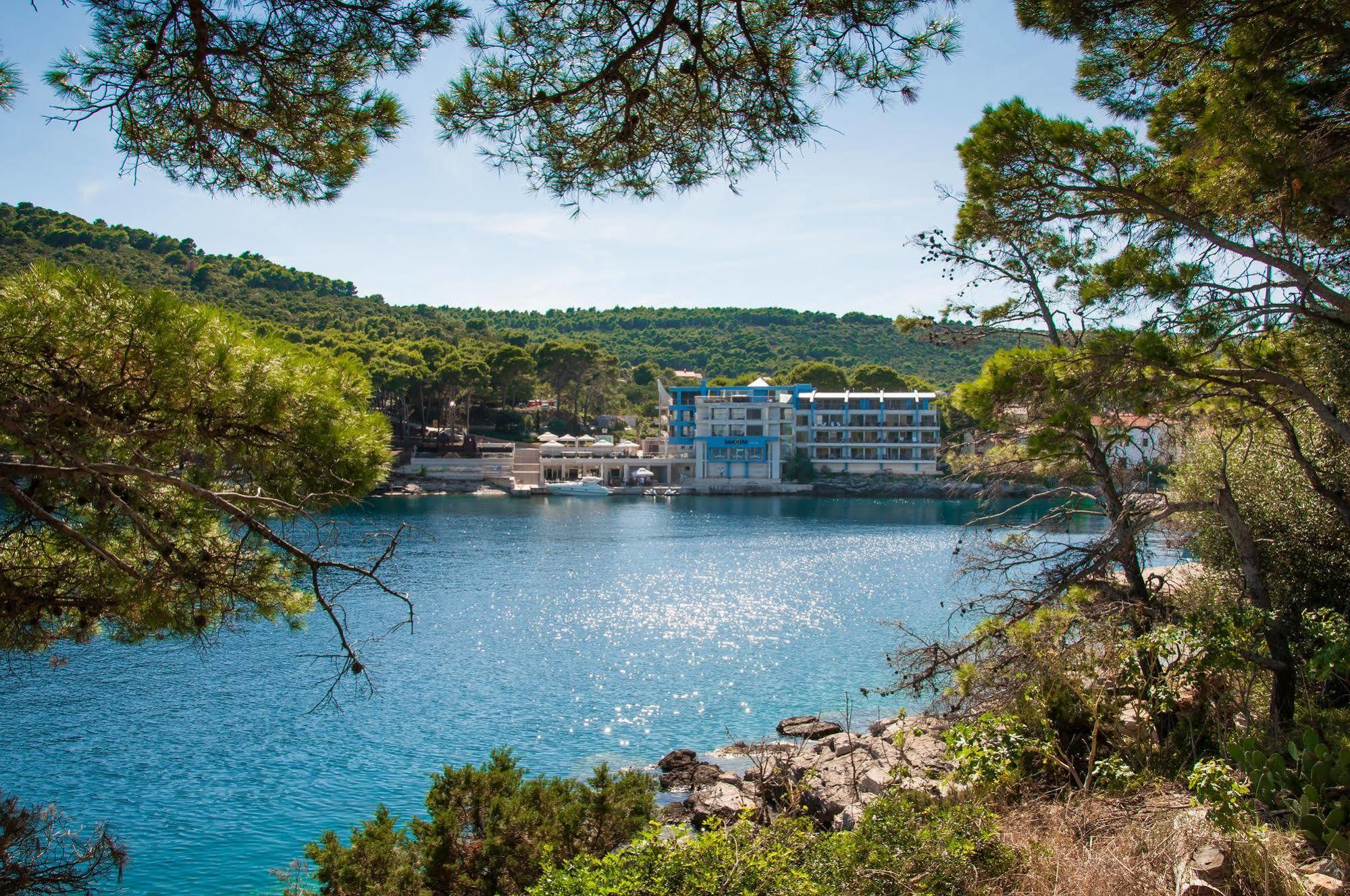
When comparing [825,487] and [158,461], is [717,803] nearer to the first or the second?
[158,461]

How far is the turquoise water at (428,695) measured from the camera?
8.75 m

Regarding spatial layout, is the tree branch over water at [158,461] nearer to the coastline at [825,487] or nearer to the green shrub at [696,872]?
the green shrub at [696,872]

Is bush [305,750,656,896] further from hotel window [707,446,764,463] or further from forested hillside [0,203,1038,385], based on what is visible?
hotel window [707,446,764,463]

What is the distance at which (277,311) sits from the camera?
2194 inches

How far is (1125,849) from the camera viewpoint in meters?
3.76

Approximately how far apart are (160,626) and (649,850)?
2.84m

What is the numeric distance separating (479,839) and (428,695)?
767cm

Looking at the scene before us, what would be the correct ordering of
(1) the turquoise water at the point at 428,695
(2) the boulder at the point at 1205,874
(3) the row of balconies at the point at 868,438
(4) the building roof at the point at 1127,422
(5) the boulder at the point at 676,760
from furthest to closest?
(3) the row of balconies at the point at 868,438
(5) the boulder at the point at 676,760
(1) the turquoise water at the point at 428,695
(4) the building roof at the point at 1127,422
(2) the boulder at the point at 1205,874

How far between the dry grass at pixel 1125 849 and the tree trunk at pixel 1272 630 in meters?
1.19

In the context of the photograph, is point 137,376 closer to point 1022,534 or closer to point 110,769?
point 1022,534

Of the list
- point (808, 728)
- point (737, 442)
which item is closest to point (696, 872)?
point (808, 728)

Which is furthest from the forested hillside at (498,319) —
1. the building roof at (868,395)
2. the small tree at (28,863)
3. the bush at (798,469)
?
the bush at (798,469)

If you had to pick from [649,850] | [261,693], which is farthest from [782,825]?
[261,693]

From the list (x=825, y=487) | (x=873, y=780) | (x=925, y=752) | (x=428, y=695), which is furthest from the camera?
(x=825, y=487)
